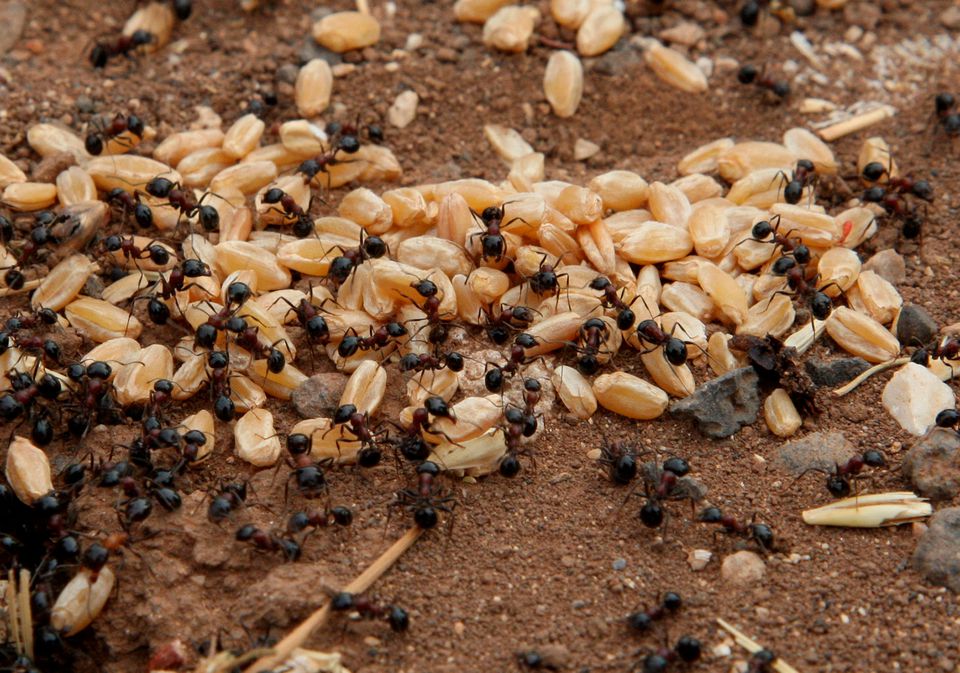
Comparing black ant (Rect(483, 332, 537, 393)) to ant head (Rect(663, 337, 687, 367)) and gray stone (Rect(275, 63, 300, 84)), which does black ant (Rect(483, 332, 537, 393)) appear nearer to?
ant head (Rect(663, 337, 687, 367))

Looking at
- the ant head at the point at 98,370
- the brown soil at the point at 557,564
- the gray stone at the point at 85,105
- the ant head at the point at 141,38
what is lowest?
the brown soil at the point at 557,564

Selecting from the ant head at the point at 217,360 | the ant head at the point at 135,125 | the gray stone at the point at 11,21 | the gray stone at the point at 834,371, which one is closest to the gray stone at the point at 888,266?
the gray stone at the point at 834,371

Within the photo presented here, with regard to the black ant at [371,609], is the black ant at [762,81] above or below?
above

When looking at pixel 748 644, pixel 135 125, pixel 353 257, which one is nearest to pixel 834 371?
pixel 748 644

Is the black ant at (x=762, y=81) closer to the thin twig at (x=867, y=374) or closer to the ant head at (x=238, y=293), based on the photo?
the thin twig at (x=867, y=374)

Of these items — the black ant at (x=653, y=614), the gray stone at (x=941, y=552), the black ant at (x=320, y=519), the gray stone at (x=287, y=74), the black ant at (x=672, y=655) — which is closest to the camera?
the black ant at (x=672, y=655)

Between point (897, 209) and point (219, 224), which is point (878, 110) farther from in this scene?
point (219, 224)
